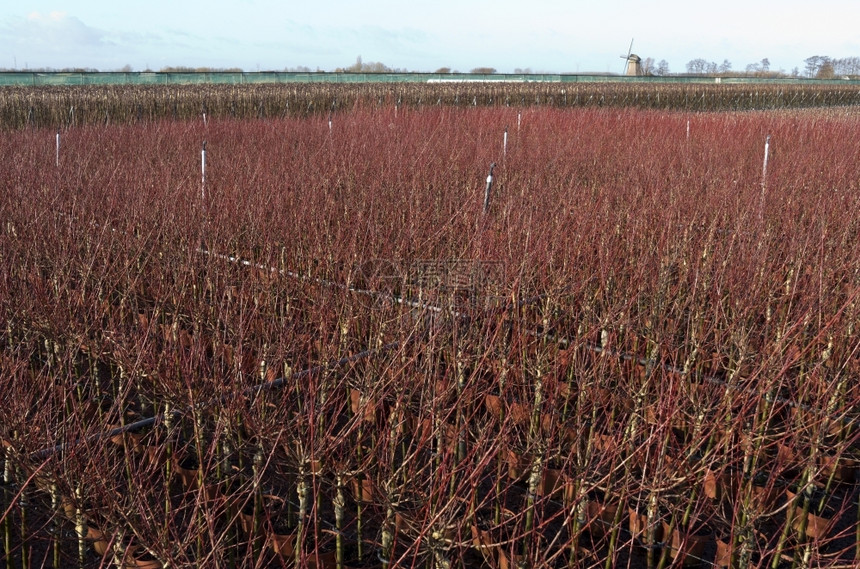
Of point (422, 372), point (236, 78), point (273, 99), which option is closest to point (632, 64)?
point (236, 78)

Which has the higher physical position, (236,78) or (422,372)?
(236,78)

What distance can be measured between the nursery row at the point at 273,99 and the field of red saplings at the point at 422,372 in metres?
7.89

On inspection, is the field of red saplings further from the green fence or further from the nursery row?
the green fence

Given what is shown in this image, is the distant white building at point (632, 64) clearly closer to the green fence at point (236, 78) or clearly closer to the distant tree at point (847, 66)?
the green fence at point (236, 78)

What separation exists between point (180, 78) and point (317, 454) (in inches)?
1192

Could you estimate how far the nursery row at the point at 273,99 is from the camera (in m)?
17.2

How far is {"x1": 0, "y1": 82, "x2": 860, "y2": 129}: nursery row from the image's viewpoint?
17250 mm

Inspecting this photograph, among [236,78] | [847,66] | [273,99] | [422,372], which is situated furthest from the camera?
[847,66]

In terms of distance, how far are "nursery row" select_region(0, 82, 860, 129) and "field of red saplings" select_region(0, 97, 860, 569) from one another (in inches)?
311

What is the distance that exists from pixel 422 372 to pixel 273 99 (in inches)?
763

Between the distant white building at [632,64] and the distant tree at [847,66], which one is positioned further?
the distant tree at [847,66]

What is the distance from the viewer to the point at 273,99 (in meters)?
21.9

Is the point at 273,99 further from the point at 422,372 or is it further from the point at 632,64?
the point at 632,64

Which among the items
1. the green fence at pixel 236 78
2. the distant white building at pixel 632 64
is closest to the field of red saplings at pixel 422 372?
the green fence at pixel 236 78
